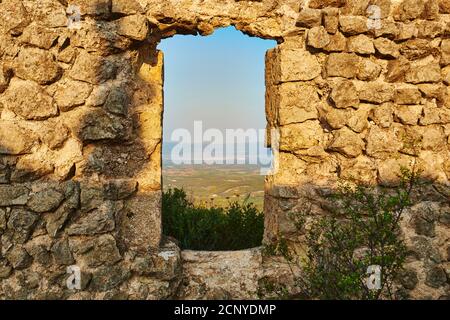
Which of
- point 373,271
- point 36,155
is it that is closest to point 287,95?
point 373,271

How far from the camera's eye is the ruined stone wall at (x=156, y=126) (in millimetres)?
2504

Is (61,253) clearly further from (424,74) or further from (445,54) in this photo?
(445,54)

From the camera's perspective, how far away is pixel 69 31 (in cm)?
257

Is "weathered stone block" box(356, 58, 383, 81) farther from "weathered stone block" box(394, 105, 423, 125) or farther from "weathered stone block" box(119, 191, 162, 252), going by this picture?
"weathered stone block" box(119, 191, 162, 252)

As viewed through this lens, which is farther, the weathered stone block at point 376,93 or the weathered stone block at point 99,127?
the weathered stone block at point 376,93

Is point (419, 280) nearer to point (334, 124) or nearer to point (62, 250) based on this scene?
point (334, 124)

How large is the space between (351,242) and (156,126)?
1.50 m

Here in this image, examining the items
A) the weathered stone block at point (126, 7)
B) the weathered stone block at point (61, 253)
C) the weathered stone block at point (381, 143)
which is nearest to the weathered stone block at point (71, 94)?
the weathered stone block at point (126, 7)

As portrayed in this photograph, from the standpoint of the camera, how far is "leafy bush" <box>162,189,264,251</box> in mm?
4012

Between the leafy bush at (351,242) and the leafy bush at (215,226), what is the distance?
46.4 inches

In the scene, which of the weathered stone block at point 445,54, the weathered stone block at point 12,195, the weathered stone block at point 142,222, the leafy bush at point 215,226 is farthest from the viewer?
the leafy bush at point 215,226

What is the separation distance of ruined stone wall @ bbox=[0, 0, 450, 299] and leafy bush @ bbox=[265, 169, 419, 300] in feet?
0.38

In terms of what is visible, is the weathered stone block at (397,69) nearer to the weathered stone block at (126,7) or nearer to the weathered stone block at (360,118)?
the weathered stone block at (360,118)

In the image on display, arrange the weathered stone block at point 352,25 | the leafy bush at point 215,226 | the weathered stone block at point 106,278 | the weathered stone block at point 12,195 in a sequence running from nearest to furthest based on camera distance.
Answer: the weathered stone block at point 12,195, the weathered stone block at point 106,278, the weathered stone block at point 352,25, the leafy bush at point 215,226
